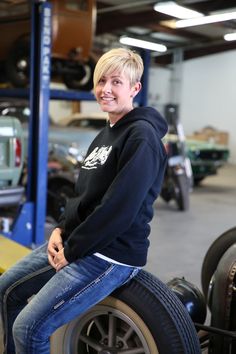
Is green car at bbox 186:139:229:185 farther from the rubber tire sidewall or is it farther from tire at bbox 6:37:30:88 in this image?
the rubber tire sidewall

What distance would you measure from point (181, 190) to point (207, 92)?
1179cm

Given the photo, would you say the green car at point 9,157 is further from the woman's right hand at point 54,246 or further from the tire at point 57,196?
the woman's right hand at point 54,246

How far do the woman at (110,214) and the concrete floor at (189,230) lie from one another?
246 cm

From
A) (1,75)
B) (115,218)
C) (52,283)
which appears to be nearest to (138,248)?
(115,218)

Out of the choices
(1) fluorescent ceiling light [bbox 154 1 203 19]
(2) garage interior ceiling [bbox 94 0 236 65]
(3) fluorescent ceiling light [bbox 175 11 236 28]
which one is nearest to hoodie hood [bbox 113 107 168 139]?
(2) garage interior ceiling [bbox 94 0 236 65]

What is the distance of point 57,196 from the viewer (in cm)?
644

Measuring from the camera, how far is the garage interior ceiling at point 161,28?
10.9m

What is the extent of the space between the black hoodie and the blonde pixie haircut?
0.50ft

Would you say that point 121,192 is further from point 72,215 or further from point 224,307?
point 224,307

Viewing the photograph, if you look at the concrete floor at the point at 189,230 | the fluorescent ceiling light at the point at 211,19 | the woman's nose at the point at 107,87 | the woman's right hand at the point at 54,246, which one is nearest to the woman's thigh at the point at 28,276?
the woman's right hand at the point at 54,246

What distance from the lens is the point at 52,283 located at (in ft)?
6.56

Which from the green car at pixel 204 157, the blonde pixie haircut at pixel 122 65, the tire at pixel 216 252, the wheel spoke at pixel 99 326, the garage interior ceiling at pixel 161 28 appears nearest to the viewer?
the blonde pixie haircut at pixel 122 65

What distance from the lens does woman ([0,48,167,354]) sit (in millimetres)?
1875

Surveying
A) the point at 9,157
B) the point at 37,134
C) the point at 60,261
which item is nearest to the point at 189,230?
the point at 37,134
